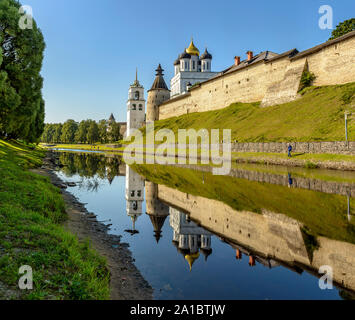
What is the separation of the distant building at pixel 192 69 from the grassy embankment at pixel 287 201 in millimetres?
84139

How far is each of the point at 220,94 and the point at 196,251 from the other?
56.7 metres

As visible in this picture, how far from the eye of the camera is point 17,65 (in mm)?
19672

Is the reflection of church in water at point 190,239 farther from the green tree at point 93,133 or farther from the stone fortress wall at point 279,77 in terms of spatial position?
the green tree at point 93,133

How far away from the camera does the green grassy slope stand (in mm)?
25934

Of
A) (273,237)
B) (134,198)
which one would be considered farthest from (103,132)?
(273,237)

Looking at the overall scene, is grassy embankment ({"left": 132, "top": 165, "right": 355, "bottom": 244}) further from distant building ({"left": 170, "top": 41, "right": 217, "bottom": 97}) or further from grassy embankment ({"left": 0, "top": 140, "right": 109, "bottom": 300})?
distant building ({"left": 170, "top": 41, "right": 217, "bottom": 97})

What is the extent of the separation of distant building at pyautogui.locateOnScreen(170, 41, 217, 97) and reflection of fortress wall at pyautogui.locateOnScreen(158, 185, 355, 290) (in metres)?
89.8

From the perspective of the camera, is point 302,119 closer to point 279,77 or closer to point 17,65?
point 279,77

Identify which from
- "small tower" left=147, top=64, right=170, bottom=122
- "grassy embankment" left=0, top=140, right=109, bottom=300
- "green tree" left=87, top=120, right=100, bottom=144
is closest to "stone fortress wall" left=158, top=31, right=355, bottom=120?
"small tower" left=147, top=64, right=170, bottom=122

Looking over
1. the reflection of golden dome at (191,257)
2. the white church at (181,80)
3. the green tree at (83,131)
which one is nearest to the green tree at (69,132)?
the green tree at (83,131)

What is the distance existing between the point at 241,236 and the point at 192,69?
99139 mm

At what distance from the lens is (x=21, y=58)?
20062 mm

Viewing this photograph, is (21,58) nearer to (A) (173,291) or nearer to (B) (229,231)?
(B) (229,231)
